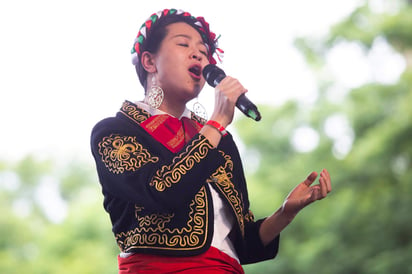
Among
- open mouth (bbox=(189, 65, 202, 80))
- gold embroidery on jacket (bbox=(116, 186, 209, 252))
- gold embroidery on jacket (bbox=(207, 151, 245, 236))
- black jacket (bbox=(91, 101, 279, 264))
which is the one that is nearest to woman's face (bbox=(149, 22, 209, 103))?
open mouth (bbox=(189, 65, 202, 80))

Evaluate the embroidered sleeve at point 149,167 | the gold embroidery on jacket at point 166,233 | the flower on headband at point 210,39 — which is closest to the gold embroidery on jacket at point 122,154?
the embroidered sleeve at point 149,167

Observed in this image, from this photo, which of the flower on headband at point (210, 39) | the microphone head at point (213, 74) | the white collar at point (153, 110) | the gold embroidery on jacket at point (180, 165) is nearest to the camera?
the gold embroidery on jacket at point (180, 165)

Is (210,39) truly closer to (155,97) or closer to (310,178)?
(155,97)

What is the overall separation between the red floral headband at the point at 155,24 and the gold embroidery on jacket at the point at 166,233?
0.48m

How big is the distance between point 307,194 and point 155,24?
598 mm

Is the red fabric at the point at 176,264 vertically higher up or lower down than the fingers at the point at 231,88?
lower down

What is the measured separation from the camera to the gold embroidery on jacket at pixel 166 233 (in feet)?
4.84

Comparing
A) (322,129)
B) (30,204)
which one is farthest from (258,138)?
(30,204)

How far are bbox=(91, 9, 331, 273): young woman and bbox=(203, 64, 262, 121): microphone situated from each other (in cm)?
2

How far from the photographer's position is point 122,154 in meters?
1.53

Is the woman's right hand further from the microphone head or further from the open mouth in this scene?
the open mouth

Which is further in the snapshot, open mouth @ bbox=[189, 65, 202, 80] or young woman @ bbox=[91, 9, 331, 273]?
open mouth @ bbox=[189, 65, 202, 80]

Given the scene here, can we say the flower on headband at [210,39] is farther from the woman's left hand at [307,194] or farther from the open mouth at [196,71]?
the woman's left hand at [307,194]

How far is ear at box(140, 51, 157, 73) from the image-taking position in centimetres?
175
